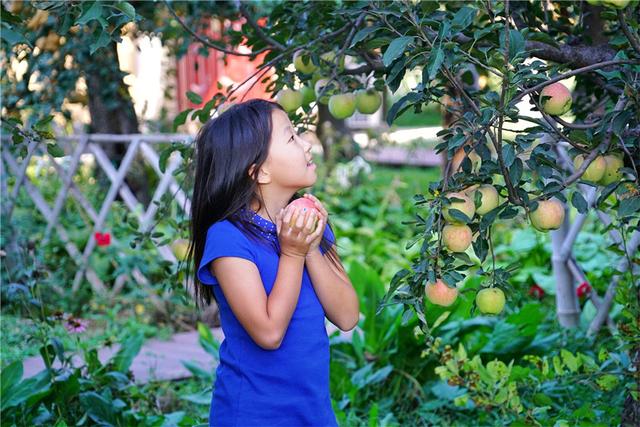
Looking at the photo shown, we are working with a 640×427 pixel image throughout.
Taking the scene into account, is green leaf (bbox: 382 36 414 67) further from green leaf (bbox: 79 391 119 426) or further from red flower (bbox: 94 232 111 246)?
red flower (bbox: 94 232 111 246)

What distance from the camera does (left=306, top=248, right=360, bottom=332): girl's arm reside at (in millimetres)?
1738

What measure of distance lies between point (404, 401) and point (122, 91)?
2618mm

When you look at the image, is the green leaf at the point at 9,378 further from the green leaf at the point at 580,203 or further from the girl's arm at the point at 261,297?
the green leaf at the point at 580,203

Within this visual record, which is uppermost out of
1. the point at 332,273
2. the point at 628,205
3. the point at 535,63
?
the point at 535,63

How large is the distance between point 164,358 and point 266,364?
94.5 inches

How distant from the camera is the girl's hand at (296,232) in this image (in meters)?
1.63

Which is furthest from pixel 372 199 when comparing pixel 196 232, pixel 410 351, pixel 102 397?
pixel 196 232

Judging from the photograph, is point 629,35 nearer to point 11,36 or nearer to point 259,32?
point 259,32

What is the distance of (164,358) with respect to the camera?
13.1 feet

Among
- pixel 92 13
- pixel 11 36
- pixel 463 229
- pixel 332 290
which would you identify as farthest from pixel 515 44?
pixel 11 36

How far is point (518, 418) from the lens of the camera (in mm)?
2529

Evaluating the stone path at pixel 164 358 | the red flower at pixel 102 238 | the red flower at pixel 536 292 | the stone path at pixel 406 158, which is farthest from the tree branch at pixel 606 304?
the stone path at pixel 406 158

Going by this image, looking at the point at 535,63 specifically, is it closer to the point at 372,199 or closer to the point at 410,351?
the point at 410,351

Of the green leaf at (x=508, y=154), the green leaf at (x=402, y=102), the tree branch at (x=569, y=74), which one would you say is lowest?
the green leaf at (x=508, y=154)
